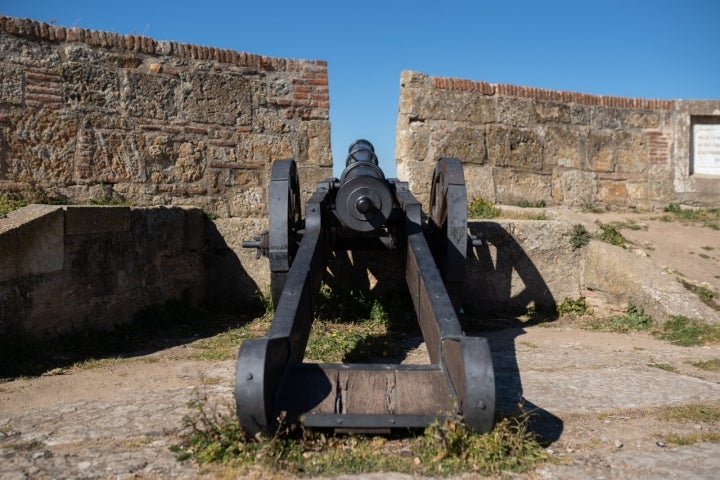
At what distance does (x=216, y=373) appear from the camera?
4.11 meters

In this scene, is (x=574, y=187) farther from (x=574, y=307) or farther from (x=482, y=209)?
(x=574, y=307)

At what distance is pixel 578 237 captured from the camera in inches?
253

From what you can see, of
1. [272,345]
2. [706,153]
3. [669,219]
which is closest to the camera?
[272,345]

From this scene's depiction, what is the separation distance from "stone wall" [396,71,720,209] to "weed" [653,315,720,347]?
3.36 metres

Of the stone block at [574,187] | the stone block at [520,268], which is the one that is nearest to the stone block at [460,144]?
the stone block at [574,187]

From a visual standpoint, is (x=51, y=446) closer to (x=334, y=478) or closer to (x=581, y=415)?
(x=334, y=478)

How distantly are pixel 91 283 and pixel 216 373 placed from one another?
1.49m

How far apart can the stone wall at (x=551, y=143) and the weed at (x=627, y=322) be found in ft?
9.30

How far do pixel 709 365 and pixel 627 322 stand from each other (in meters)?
1.43

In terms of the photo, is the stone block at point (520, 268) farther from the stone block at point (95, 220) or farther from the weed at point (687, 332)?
the stone block at point (95, 220)

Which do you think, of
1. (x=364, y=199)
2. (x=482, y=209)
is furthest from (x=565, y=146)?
(x=364, y=199)

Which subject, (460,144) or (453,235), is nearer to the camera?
(453,235)

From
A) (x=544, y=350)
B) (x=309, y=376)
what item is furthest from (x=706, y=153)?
(x=309, y=376)

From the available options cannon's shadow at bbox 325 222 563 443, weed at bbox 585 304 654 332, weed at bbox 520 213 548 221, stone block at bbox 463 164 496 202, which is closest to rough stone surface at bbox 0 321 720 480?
weed at bbox 585 304 654 332
